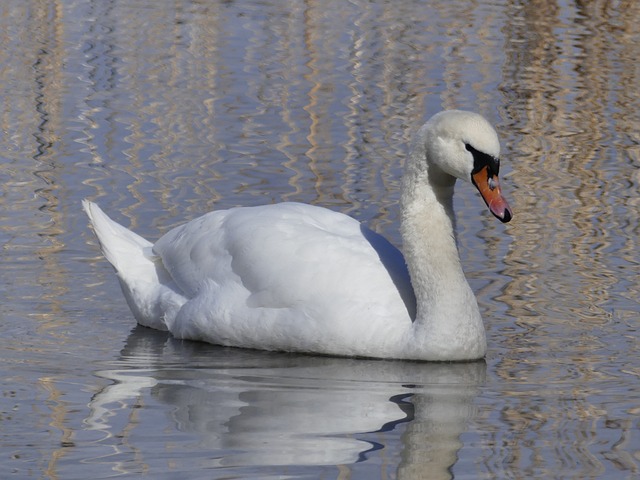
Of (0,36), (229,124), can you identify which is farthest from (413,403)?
(0,36)

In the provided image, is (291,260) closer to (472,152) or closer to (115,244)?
(472,152)

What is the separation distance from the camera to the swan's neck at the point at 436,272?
20.8 ft

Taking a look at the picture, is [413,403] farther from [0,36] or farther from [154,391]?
[0,36]

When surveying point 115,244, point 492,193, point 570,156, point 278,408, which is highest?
point 492,193

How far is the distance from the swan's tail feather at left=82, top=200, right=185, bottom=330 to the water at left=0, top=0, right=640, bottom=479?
0.35 feet

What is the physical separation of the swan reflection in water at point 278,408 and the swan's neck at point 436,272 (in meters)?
0.11

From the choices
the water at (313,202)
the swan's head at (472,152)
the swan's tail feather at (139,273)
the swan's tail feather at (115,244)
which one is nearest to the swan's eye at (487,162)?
the swan's head at (472,152)

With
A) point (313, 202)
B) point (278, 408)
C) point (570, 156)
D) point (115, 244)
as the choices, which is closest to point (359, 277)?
point (278, 408)

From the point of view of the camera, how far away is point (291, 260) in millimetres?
6500

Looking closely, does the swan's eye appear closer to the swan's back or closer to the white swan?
the white swan

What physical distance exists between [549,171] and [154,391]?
4.37 meters

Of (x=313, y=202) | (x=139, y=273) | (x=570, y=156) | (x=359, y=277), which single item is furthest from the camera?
(x=570, y=156)

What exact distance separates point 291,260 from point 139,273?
98 cm

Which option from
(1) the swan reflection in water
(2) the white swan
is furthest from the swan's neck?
(1) the swan reflection in water
